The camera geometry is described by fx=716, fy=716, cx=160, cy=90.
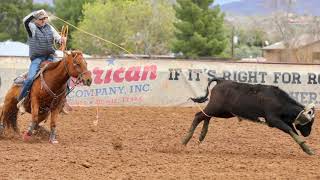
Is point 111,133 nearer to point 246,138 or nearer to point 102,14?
point 246,138

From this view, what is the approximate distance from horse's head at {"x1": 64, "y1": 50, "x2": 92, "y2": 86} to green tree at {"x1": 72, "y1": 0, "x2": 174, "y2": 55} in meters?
46.4

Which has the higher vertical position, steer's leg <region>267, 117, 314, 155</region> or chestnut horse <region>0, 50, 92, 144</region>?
chestnut horse <region>0, 50, 92, 144</region>

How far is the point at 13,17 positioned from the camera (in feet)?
190

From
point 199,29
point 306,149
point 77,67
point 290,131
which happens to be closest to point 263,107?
point 290,131

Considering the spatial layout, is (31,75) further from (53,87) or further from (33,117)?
(33,117)

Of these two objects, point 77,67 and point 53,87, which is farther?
point 53,87

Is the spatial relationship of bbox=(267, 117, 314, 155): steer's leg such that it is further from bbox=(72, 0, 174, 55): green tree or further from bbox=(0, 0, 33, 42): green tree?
bbox=(0, 0, 33, 42): green tree

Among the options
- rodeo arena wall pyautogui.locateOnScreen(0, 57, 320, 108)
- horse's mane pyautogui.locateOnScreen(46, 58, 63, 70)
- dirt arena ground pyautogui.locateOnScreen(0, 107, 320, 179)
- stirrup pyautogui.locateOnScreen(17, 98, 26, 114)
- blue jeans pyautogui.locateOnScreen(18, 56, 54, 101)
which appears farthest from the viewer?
rodeo arena wall pyautogui.locateOnScreen(0, 57, 320, 108)

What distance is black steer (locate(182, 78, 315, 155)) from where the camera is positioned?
1038 centimetres

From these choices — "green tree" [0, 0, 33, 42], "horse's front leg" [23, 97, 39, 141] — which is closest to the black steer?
"horse's front leg" [23, 97, 39, 141]

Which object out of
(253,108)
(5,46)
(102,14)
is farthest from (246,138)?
(102,14)

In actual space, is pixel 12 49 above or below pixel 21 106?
below

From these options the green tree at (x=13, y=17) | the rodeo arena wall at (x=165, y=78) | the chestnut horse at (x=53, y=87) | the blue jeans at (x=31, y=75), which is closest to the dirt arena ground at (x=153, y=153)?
the chestnut horse at (x=53, y=87)

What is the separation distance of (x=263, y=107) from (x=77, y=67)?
2.90 meters
